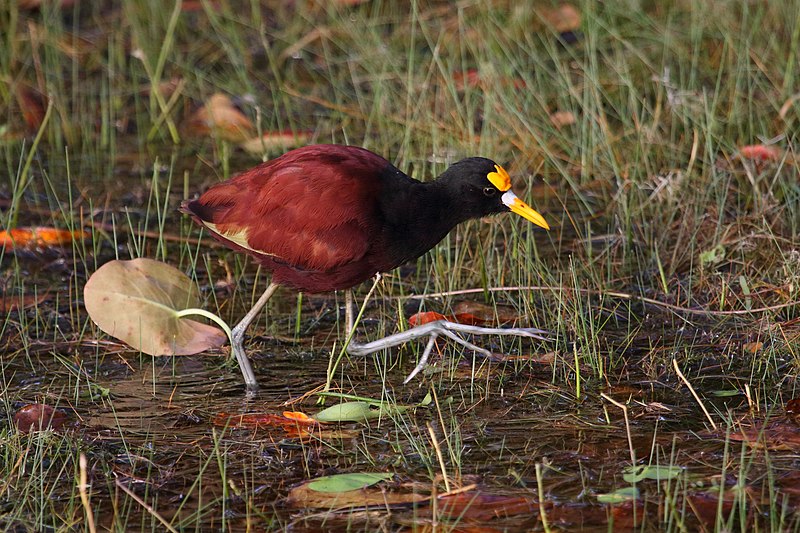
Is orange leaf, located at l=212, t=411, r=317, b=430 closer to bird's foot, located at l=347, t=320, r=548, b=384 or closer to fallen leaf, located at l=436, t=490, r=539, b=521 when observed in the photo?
bird's foot, located at l=347, t=320, r=548, b=384

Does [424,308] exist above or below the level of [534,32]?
below

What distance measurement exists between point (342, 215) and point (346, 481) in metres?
1.11

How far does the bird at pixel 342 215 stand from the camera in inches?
166

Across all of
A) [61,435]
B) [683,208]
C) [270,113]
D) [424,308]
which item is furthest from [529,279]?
[270,113]

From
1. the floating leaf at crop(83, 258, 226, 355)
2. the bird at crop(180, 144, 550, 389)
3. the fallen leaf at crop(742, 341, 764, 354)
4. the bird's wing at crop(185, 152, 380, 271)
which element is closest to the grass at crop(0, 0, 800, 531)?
the fallen leaf at crop(742, 341, 764, 354)

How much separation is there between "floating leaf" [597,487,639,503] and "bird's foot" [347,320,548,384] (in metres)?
1.11

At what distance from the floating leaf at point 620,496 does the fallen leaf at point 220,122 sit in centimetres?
387

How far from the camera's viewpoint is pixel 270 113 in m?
7.16

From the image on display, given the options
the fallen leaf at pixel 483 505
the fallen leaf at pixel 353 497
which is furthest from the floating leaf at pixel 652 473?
the fallen leaf at pixel 353 497

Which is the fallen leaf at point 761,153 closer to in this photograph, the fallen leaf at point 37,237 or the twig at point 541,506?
the twig at point 541,506

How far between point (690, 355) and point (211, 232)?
181cm

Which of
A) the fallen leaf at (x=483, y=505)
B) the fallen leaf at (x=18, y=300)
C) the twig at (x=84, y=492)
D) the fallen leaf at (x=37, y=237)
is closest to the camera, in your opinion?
the twig at (x=84, y=492)

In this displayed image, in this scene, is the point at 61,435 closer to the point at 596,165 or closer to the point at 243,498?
the point at 243,498

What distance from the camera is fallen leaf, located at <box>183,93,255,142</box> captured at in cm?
683
